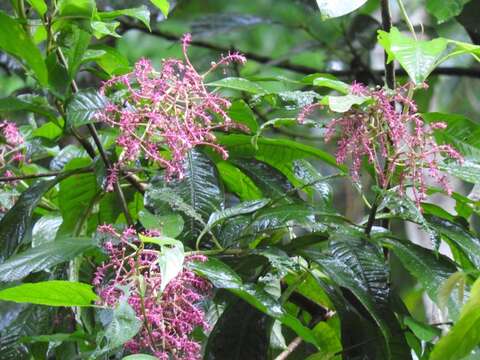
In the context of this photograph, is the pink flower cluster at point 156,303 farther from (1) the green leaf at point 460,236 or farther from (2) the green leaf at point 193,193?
(1) the green leaf at point 460,236

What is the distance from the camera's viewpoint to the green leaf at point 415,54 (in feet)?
2.47

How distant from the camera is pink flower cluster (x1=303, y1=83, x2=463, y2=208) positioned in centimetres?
80

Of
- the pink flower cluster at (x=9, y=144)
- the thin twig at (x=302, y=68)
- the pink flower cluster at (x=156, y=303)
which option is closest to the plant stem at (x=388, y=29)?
the pink flower cluster at (x=156, y=303)

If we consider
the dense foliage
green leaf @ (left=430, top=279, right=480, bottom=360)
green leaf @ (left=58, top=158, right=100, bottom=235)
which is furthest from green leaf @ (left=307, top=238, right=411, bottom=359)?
green leaf @ (left=58, top=158, right=100, bottom=235)

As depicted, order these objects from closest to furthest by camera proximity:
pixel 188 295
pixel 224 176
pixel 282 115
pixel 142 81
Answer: pixel 188 295 < pixel 142 81 < pixel 282 115 < pixel 224 176

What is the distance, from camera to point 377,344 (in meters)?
0.83

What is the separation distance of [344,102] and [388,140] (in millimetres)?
74

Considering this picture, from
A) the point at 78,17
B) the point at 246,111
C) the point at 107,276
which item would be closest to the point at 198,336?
the point at 107,276

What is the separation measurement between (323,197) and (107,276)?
0.29m

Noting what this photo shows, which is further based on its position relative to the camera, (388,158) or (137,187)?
(137,187)

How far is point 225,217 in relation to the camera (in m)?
0.84

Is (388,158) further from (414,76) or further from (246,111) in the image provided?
(246,111)

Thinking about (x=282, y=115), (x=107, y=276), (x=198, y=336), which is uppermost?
(x=282, y=115)

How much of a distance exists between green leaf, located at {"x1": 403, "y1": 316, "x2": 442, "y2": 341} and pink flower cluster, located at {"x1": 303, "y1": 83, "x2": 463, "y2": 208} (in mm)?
128
